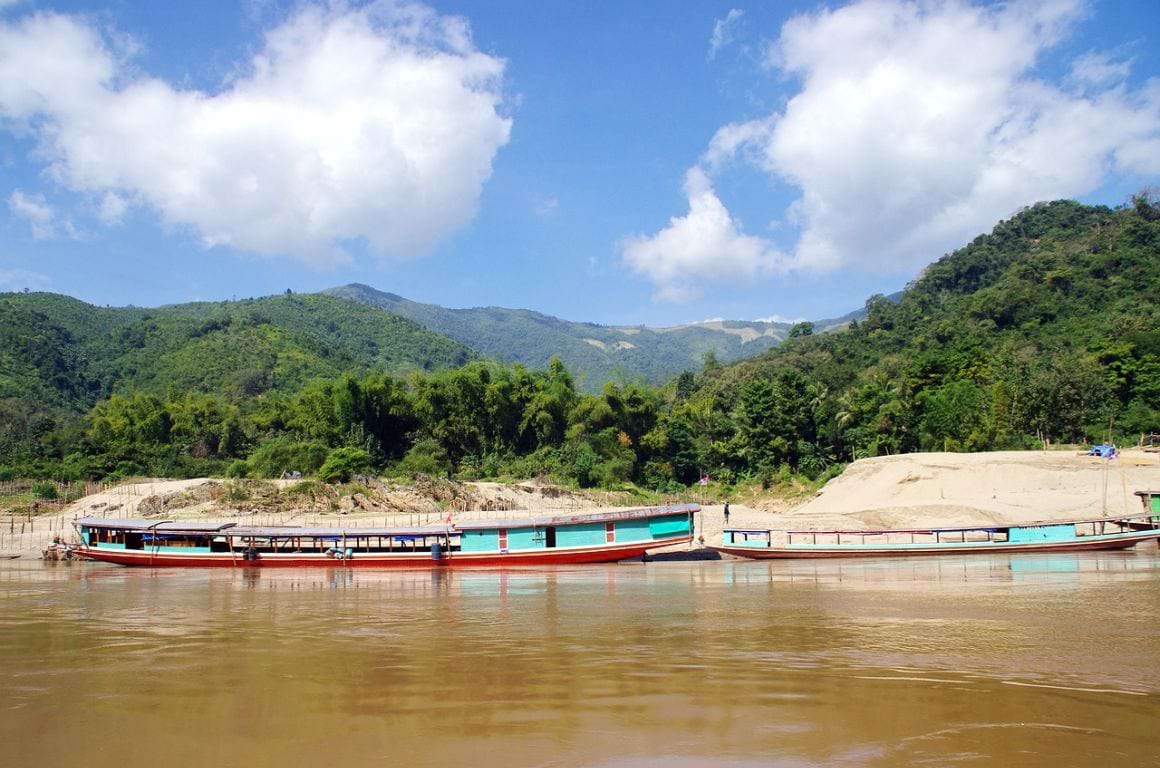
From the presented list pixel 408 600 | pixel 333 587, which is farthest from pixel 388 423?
pixel 408 600

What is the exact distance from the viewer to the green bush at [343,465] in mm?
48188

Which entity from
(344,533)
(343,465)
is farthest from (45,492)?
(344,533)

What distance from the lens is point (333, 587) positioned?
25.4m

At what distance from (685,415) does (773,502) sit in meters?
18.4

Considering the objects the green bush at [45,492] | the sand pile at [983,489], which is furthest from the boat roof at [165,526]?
the sand pile at [983,489]

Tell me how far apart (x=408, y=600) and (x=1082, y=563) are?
2137 cm

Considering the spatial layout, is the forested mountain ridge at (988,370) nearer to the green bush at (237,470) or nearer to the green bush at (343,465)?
the green bush at (343,465)

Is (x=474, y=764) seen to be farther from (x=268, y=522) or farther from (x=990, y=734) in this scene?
(x=268, y=522)

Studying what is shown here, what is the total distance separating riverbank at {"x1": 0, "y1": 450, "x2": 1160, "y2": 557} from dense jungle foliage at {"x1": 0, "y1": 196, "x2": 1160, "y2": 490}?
4562mm

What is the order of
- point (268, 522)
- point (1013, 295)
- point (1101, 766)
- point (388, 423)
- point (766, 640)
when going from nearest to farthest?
1. point (1101, 766)
2. point (766, 640)
3. point (268, 522)
4. point (388, 423)
5. point (1013, 295)

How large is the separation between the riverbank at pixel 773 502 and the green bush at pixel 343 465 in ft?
5.54

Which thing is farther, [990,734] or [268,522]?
[268,522]

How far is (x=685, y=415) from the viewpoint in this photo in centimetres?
6869

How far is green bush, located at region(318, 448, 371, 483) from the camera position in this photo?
48.2m
